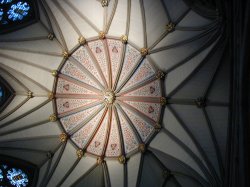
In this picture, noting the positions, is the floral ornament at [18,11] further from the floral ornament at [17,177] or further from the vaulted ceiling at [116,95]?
the floral ornament at [17,177]

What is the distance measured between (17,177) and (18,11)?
7.60m

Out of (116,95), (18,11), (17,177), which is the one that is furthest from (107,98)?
(18,11)

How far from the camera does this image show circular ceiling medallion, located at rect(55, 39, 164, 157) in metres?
21.4

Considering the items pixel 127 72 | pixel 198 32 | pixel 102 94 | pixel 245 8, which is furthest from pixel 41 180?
A: pixel 245 8

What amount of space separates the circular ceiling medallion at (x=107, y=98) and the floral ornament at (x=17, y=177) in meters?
2.89

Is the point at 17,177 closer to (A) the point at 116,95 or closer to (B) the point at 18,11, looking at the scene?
(A) the point at 116,95

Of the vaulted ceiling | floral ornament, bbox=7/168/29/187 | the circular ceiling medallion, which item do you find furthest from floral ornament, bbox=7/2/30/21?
floral ornament, bbox=7/168/29/187

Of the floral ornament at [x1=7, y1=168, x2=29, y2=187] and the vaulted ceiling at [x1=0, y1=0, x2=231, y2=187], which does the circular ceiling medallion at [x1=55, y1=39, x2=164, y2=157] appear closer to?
the vaulted ceiling at [x1=0, y1=0, x2=231, y2=187]

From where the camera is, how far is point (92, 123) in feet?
73.5

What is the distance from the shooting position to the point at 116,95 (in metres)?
22.2

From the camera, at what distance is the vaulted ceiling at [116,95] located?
1903cm

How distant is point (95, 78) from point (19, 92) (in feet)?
12.2

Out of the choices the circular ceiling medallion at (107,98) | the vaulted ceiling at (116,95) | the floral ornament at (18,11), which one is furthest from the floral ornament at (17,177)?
the floral ornament at (18,11)

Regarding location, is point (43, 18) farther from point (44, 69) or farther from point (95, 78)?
point (95, 78)
